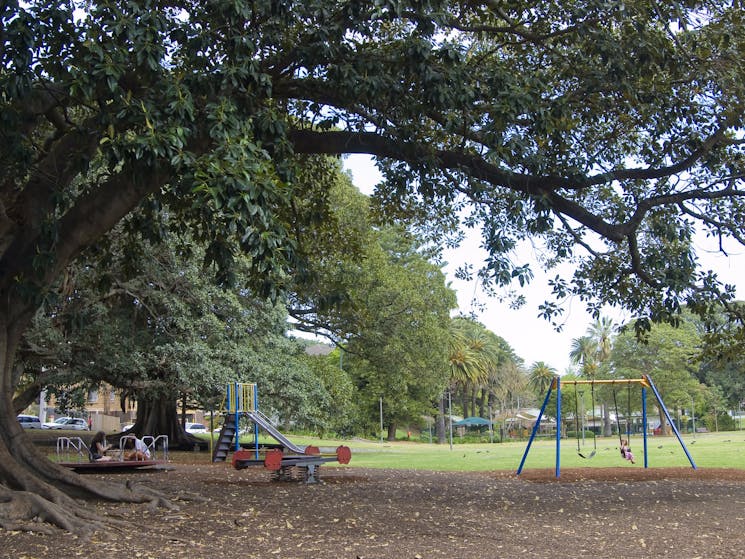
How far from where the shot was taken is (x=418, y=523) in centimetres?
902

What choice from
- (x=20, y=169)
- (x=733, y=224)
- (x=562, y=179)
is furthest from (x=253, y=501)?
(x=733, y=224)

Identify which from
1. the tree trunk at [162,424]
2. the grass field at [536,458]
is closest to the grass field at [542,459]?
the grass field at [536,458]

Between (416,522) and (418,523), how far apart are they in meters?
0.08

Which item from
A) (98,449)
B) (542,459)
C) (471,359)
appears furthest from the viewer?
(471,359)

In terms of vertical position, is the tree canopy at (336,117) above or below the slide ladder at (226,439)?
above

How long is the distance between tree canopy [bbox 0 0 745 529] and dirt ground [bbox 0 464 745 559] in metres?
1.40

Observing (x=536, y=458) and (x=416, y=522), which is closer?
(x=416, y=522)

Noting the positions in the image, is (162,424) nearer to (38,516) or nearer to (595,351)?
(38,516)

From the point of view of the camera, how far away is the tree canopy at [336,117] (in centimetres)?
741

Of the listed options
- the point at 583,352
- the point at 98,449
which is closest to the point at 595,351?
the point at 583,352

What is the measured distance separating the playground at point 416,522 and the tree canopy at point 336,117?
1.38 meters

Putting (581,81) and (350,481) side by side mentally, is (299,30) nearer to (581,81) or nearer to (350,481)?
(581,81)

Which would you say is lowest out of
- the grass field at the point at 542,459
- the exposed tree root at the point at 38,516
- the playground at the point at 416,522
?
the grass field at the point at 542,459

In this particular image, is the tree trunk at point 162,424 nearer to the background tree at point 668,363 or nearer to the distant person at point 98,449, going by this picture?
the distant person at point 98,449
